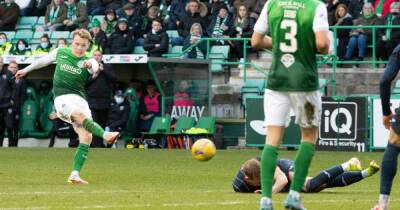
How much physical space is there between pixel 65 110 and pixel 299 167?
20.7ft

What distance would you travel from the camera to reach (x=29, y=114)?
31.9 meters

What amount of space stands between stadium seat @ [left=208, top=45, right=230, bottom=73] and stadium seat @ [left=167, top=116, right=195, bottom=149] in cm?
237

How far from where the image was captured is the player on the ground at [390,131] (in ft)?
36.9

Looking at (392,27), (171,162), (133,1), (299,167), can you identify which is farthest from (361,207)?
(133,1)

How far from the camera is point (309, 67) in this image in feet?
37.0

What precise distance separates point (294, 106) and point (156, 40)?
66.6 feet

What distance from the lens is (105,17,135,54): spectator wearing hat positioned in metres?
31.6

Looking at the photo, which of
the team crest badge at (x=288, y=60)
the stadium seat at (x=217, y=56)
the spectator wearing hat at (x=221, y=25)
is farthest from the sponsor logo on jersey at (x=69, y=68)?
the spectator wearing hat at (x=221, y=25)

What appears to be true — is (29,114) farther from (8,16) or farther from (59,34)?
(8,16)

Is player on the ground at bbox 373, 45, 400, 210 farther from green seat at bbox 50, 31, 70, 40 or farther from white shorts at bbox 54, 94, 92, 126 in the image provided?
green seat at bbox 50, 31, 70, 40

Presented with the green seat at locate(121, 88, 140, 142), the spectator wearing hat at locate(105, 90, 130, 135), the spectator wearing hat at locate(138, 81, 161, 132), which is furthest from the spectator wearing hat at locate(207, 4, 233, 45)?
the spectator wearing hat at locate(105, 90, 130, 135)

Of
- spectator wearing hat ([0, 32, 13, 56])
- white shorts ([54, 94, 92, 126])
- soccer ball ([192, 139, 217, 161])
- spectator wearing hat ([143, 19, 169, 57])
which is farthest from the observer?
spectator wearing hat ([0, 32, 13, 56])

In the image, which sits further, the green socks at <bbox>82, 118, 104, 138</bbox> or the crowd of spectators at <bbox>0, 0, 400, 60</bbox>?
the crowd of spectators at <bbox>0, 0, 400, 60</bbox>

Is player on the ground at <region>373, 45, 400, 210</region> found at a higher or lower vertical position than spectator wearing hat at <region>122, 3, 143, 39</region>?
lower
